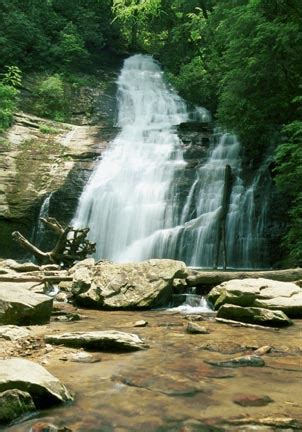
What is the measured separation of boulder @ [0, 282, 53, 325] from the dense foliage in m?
7.00

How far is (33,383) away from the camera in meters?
3.42

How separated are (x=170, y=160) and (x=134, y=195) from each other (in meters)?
2.52

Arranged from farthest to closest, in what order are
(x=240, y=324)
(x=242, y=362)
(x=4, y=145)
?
1. (x=4, y=145)
2. (x=240, y=324)
3. (x=242, y=362)

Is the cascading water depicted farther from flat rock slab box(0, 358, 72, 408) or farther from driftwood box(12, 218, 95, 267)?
flat rock slab box(0, 358, 72, 408)

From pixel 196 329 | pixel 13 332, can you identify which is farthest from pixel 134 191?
pixel 13 332

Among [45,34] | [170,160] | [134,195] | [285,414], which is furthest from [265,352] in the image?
[45,34]

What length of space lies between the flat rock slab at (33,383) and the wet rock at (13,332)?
2.03 meters

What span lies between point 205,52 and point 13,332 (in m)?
22.2

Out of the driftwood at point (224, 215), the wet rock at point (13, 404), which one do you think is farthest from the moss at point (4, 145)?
the wet rock at point (13, 404)

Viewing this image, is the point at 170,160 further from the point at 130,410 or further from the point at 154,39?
the point at 154,39

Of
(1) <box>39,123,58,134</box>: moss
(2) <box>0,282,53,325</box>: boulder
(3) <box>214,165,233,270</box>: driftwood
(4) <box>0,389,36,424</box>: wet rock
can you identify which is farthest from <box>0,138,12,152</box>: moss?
(4) <box>0,389,36,424</box>: wet rock

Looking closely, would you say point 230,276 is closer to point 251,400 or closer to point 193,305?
point 193,305

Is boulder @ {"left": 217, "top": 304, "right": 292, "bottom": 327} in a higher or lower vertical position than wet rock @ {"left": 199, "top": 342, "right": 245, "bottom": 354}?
higher

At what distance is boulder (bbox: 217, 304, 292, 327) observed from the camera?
267 inches
